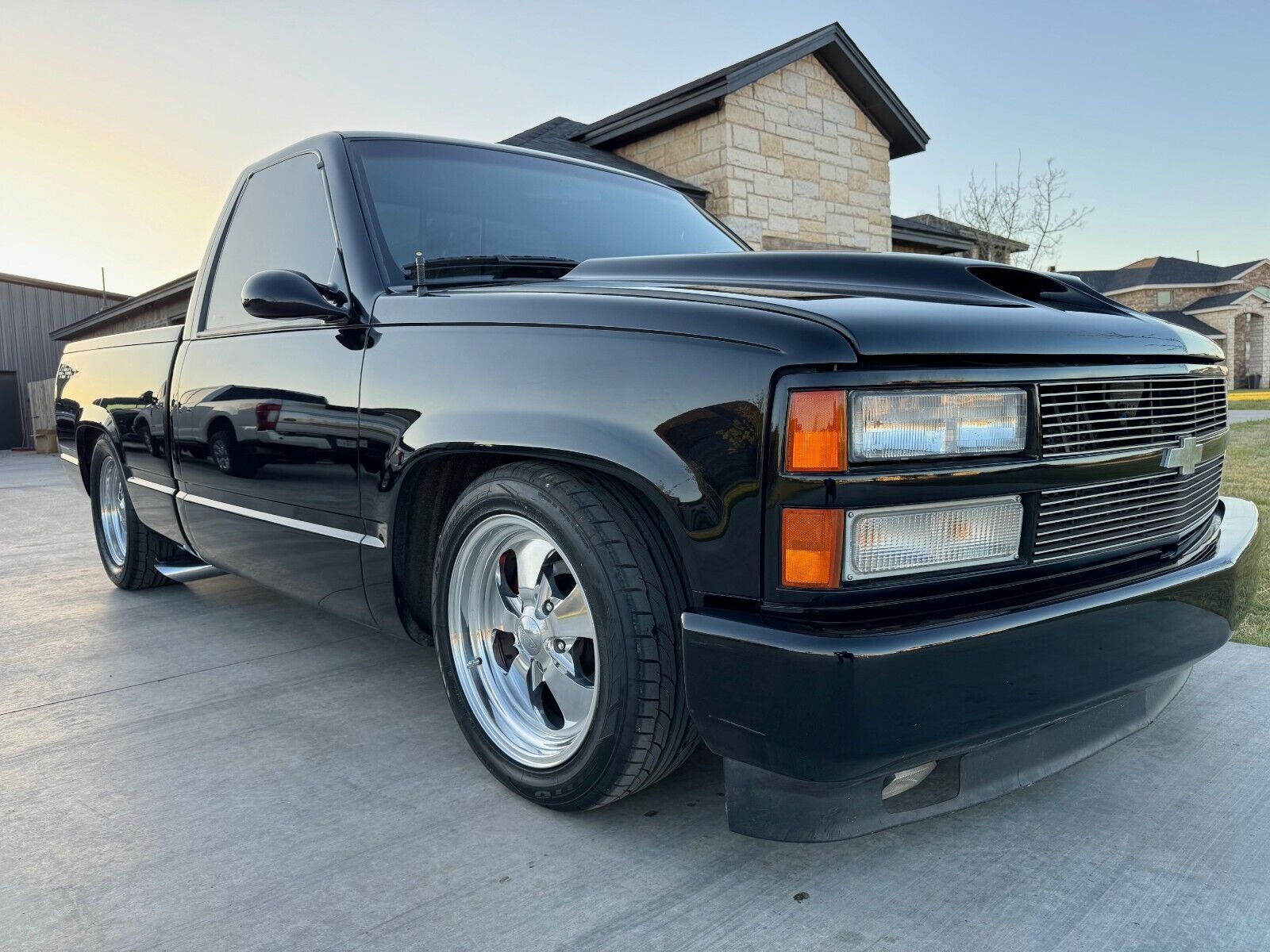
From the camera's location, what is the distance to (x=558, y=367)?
191 cm

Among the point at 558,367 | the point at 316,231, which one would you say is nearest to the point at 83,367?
the point at 316,231

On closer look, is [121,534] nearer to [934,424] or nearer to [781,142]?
[934,424]

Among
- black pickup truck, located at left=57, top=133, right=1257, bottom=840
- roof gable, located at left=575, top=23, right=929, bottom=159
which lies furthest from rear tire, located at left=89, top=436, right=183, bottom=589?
roof gable, located at left=575, top=23, right=929, bottom=159

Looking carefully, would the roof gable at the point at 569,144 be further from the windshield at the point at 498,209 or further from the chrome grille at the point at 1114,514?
the chrome grille at the point at 1114,514

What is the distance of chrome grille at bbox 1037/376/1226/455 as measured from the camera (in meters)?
1.69

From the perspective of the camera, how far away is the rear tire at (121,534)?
438cm

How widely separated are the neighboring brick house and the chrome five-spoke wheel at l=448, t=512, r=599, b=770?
179 ft

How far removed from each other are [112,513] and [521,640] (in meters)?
3.47

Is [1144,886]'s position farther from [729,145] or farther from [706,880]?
[729,145]

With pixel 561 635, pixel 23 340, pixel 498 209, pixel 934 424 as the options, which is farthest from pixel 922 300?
pixel 23 340

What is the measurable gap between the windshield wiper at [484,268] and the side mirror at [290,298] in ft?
0.78

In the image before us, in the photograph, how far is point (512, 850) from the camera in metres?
1.98

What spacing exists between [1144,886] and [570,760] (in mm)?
1163

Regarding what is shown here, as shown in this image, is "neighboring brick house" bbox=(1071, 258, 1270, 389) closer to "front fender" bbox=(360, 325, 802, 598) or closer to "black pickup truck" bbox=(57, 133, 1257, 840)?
"black pickup truck" bbox=(57, 133, 1257, 840)
